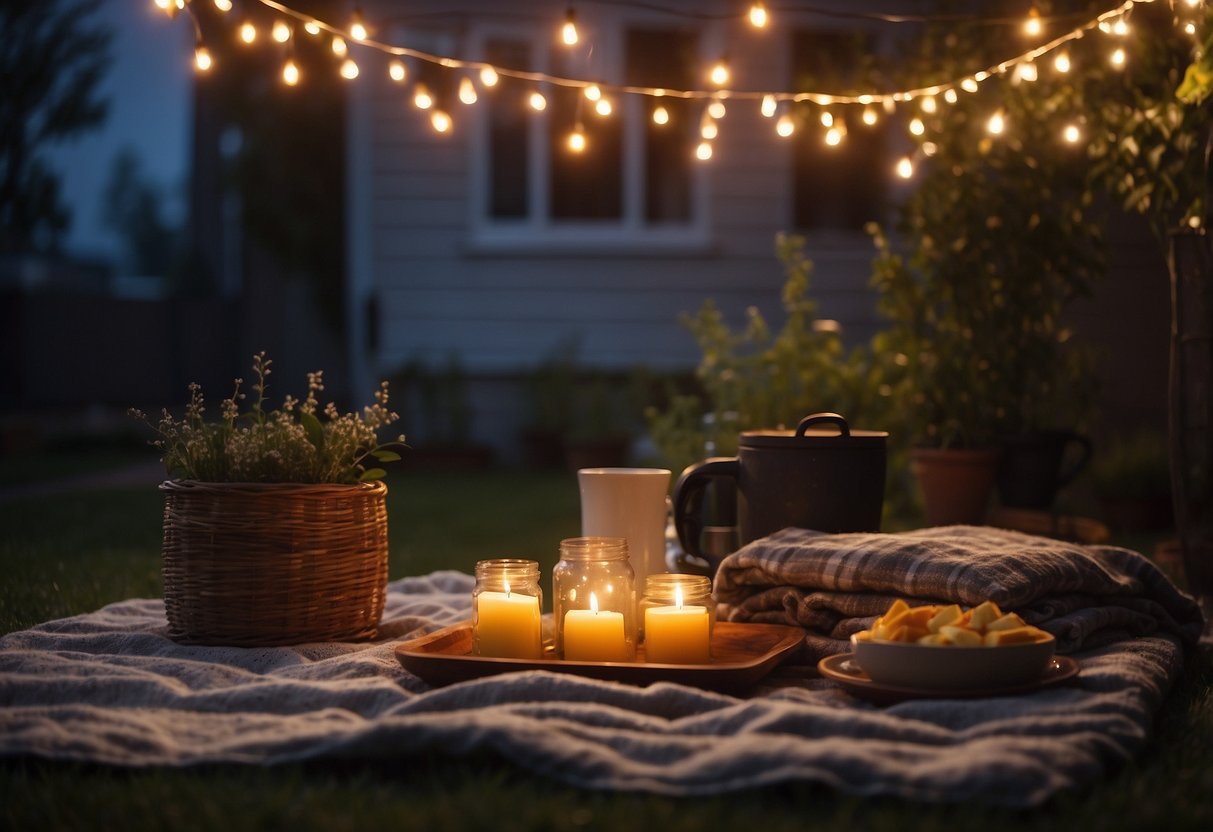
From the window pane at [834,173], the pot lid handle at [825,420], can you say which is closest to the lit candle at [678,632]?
the pot lid handle at [825,420]

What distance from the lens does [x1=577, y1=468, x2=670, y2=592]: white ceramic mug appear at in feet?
7.97

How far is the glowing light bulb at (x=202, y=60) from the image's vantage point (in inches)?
122

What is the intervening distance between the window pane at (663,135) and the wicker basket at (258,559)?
5.97 m

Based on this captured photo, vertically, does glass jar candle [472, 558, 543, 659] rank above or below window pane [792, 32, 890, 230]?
below

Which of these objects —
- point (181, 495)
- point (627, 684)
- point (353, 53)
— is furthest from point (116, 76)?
point (627, 684)

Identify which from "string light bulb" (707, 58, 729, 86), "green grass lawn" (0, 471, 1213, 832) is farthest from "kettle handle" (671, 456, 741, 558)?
"string light bulb" (707, 58, 729, 86)

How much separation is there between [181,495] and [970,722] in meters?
1.49

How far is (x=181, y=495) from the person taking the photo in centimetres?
242

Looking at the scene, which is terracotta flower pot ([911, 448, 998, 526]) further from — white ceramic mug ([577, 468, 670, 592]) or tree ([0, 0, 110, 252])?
tree ([0, 0, 110, 252])

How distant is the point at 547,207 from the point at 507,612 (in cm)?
626

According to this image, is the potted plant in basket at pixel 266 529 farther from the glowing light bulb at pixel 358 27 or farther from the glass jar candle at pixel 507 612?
the glowing light bulb at pixel 358 27

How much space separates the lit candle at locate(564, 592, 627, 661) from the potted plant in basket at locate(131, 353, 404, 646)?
60 centimetres

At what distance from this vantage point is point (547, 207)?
8172 mm

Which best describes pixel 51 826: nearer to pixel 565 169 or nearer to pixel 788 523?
pixel 788 523
